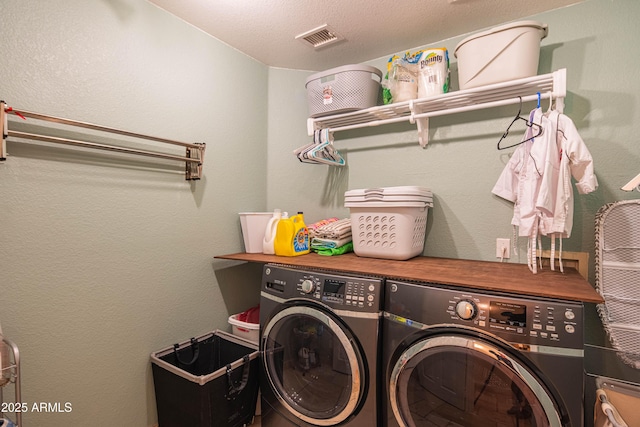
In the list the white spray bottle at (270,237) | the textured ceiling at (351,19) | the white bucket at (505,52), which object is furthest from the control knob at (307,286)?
the textured ceiling at (351,19)

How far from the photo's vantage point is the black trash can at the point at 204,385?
1481mm

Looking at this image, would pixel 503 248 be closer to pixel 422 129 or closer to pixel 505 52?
pixel 422 129

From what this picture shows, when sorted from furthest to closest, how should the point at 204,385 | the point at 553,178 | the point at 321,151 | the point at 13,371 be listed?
the point at 321,151
the point at 204,385
the point at 553,178
the point at 13,371

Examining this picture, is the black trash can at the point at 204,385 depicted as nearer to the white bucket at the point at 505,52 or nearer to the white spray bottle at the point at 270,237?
the white spray bottle at the point at 270,237

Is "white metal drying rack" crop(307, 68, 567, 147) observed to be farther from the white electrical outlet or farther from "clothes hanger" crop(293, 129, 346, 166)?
the white electrical outlet

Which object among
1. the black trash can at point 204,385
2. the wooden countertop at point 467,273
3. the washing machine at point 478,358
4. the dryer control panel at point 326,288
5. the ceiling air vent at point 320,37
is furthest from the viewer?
the ceiling air vent at point 320,37

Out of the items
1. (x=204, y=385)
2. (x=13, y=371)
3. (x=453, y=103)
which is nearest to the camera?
(x=13, y=371)

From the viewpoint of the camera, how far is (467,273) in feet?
4.67

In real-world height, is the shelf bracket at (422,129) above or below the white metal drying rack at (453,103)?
below

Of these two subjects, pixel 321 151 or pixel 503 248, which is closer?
pixel 503 248

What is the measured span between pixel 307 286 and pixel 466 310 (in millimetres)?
710

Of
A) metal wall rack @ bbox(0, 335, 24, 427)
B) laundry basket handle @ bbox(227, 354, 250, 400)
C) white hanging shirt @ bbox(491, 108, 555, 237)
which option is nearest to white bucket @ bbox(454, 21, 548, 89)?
white hanging shirt @ bbox(491, 108, 555, 237)

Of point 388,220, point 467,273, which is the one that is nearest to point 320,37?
point 388,220

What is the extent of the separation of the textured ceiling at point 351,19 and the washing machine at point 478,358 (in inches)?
57.2
